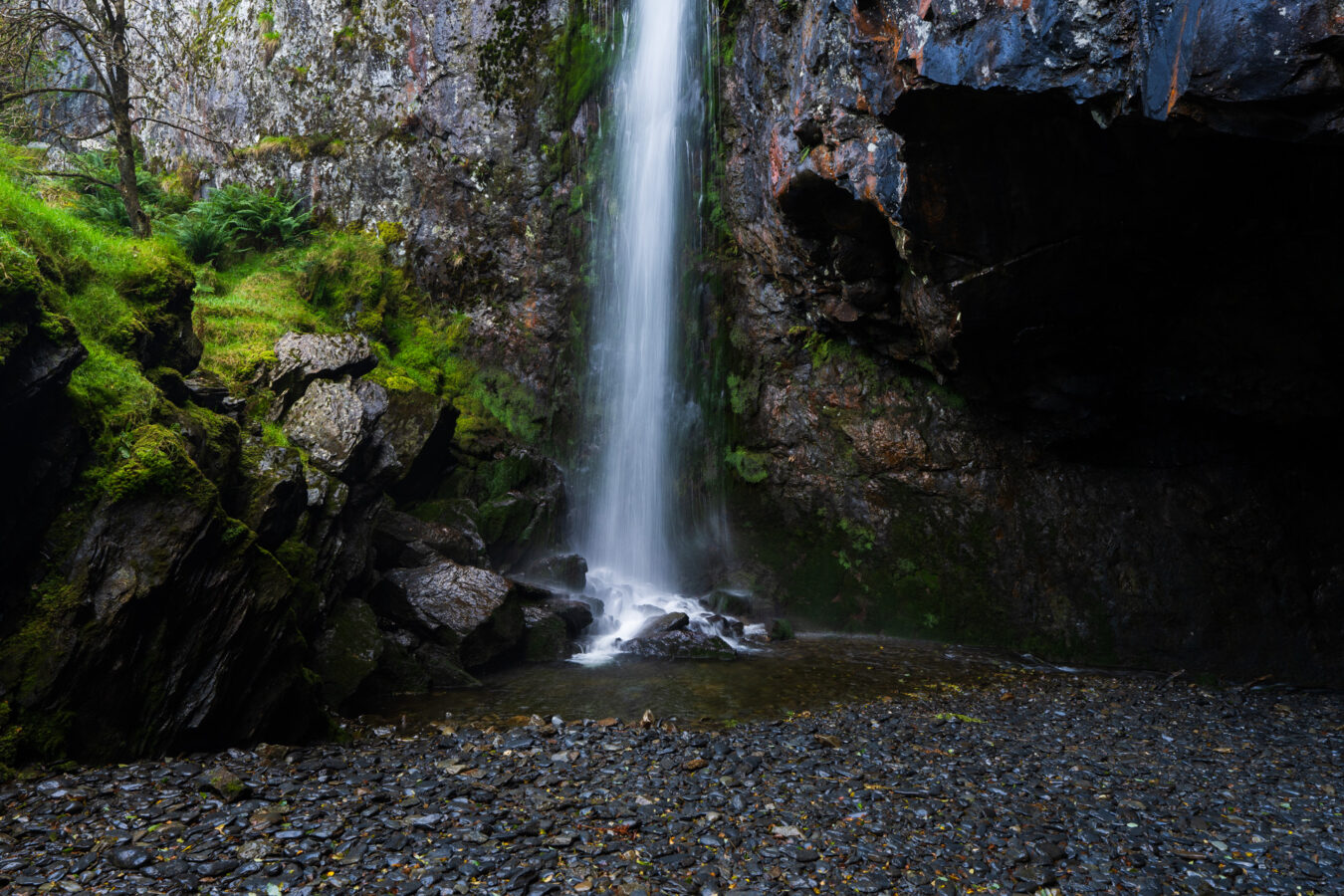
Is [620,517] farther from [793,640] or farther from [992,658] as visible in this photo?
[992,658]

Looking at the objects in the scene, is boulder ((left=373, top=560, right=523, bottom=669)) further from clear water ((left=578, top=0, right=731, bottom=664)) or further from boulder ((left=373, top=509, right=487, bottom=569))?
clear water ((left=578, top=0, right=731, bottom=664))

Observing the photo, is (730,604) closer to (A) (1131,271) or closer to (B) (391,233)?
(A) (1131,271)

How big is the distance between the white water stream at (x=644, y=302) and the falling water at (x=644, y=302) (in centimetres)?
2

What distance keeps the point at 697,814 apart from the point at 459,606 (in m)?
5.19

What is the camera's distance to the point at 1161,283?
8258 mm

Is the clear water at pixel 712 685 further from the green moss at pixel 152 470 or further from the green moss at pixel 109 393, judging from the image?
the green moss at pixel 109 393

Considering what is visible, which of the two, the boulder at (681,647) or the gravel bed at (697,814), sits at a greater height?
the boulder at (681,647)

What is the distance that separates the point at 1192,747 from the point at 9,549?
9.25 meters

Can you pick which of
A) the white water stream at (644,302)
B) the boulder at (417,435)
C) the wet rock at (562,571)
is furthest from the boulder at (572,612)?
the boulder at (417,435)

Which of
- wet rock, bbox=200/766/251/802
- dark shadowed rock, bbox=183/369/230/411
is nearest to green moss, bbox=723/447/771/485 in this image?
dark shadowed rock, bbox=183/369/230/411

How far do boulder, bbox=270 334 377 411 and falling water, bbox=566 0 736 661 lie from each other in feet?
16.4

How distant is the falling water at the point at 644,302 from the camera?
44.7ft

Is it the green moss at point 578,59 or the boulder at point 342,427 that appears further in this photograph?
the green moss at point 578,59

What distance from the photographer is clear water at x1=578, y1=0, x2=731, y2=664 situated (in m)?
13.6
